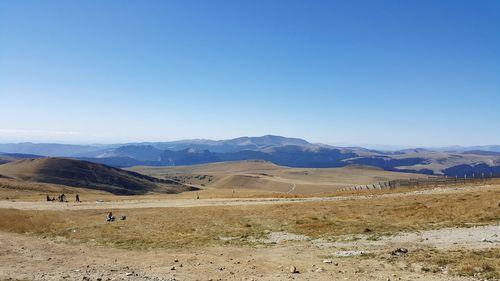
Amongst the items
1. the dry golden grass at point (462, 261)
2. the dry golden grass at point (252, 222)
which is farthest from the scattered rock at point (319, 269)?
the dry golden grass at point (252, 222)

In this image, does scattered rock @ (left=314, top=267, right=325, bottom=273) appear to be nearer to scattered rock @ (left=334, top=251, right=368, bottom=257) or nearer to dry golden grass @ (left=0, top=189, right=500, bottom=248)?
scattered rock @ (left=334, top=251, right=368, bottom=257)

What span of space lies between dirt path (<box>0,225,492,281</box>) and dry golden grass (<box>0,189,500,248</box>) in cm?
263

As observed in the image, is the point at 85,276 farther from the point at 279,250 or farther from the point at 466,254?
the point at 466,254

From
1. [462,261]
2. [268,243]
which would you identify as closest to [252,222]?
[268,243]

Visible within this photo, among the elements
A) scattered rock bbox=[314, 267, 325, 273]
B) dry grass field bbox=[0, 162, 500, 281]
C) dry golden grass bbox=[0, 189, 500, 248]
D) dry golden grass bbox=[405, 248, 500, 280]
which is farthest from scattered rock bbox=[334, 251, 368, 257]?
dry golden grass bbox=[0, 189, 500, 248]

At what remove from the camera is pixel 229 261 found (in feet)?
72.7

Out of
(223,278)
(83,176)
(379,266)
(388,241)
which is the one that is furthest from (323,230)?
(83,176)

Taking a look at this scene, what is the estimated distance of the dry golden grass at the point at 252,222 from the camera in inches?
1194

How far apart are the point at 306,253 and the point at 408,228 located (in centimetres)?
1050

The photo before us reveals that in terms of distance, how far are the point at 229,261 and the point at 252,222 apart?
15.0m

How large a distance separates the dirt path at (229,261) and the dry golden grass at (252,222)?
2.63 metres

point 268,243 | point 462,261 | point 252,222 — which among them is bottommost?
point 252,222

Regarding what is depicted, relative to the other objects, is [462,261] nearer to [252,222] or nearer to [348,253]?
[348,253]

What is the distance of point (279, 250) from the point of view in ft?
81.5
